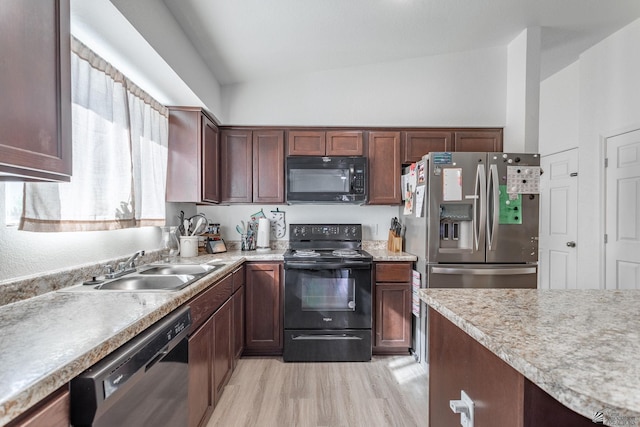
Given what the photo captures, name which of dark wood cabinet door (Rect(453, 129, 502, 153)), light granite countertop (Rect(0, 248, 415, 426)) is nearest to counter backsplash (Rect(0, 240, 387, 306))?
light granite countertop (Rect(0, 248, 415, 426))

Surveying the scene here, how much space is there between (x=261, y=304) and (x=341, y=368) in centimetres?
85

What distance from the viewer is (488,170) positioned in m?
2.37

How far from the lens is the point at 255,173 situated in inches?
115

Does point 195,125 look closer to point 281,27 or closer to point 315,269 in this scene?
point 281,27

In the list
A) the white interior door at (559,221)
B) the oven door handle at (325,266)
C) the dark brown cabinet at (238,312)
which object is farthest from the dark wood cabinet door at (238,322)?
the white interior door at (559,221)

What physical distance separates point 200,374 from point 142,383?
65 cm

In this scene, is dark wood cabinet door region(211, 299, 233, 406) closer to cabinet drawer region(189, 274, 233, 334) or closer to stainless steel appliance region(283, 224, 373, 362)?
cabinet drawer region(189, 274, 233, 334)

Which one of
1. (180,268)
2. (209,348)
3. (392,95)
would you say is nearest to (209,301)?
(209,348)

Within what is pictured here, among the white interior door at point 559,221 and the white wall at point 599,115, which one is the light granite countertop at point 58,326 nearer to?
the white wall at point 599,115

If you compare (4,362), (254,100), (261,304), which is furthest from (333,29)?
(4,362)

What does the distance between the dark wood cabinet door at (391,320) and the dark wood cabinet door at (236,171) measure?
1.55 metres

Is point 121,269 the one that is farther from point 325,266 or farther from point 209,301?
point 325,266

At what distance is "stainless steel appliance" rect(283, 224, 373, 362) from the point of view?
2.51m

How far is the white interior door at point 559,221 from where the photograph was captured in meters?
3.16
